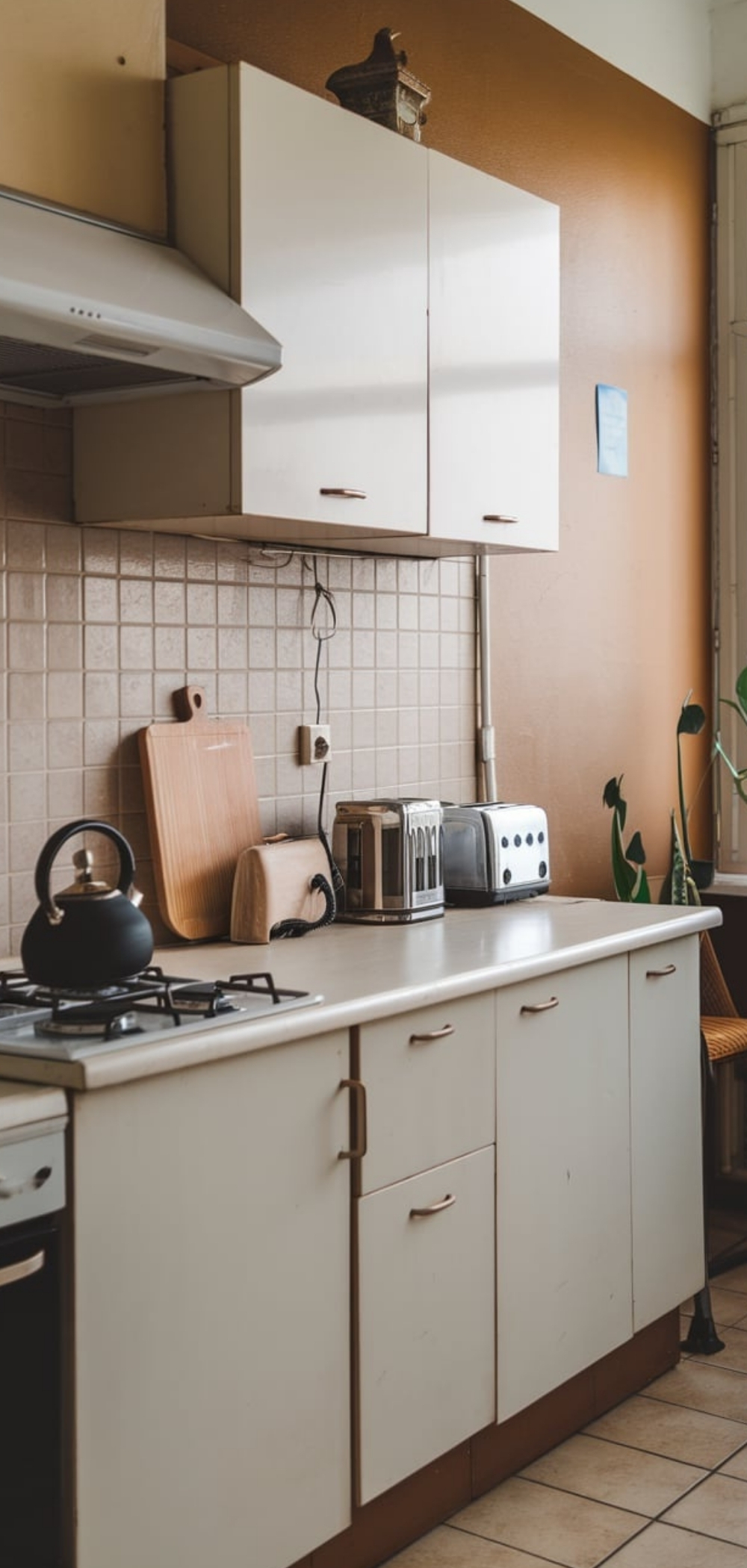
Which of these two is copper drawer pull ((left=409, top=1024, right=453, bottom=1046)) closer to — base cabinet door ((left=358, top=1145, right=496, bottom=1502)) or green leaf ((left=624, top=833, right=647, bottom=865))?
base cabinet door ((left=358, top=1145, right=496, bottom=1502))

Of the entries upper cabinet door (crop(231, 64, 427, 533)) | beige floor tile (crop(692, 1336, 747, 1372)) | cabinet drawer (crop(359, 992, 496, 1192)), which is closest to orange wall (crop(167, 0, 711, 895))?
upper cabinet door (crop(231, 64, 427, 533))

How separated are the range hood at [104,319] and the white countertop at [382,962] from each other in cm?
91

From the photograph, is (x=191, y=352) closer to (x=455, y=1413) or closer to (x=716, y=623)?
(x=455, y=1413)

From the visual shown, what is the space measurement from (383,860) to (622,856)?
1.20 metres

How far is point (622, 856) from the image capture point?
4129 millimetres

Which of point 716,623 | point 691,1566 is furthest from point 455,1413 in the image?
point 716,623

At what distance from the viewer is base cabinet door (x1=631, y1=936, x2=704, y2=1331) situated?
3.11 meters

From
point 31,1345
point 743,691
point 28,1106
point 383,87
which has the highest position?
point 383,87

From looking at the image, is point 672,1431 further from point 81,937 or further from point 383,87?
point 383,87

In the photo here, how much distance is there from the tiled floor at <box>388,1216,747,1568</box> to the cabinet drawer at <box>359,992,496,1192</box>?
0.62 metres

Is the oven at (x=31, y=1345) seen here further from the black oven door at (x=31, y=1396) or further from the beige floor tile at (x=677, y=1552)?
the beige floor tile at (x=677, y=1552)

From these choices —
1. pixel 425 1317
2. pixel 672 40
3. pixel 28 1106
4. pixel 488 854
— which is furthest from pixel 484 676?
pixel 28 1106

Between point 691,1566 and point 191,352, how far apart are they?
6.47ft

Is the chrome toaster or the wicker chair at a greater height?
the chrome toaster
